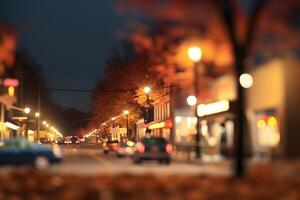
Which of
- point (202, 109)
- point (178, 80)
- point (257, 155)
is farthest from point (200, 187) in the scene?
point (202, 109)

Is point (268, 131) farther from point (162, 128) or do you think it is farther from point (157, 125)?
point (157, 125)

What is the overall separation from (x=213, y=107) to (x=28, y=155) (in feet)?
62.4

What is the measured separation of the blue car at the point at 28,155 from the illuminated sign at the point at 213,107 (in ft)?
52.0

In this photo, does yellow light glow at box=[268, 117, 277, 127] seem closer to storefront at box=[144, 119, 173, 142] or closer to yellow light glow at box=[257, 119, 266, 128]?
yellow light glow at box=[257, 119, 266, 128]

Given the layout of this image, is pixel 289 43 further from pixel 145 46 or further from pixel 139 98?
pixel 139 98

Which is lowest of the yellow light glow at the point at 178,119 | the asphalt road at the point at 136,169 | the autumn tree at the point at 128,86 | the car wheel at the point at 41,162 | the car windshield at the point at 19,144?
the asphalt road at the point at 136,169

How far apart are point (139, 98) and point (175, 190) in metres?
55.6

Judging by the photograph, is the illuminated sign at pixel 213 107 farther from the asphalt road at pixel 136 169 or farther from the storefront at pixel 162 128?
the storefront at pixel 162 128

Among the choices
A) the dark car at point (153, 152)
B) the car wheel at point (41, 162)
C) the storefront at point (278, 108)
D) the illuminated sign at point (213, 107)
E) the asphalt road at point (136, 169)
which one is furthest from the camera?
the illuminated sign at point (213, 107)

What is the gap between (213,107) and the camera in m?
45.1

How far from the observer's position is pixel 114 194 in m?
14.4

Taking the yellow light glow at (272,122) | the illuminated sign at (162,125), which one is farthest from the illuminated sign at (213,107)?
the illuminated sign at (162,125)

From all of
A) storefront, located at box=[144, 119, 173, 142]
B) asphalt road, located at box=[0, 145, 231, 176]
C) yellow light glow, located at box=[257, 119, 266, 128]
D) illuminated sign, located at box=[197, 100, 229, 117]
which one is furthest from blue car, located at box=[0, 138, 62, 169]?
storefront, located at box=[144, 119, 173, 142]

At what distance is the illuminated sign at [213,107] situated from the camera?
42500 mm
